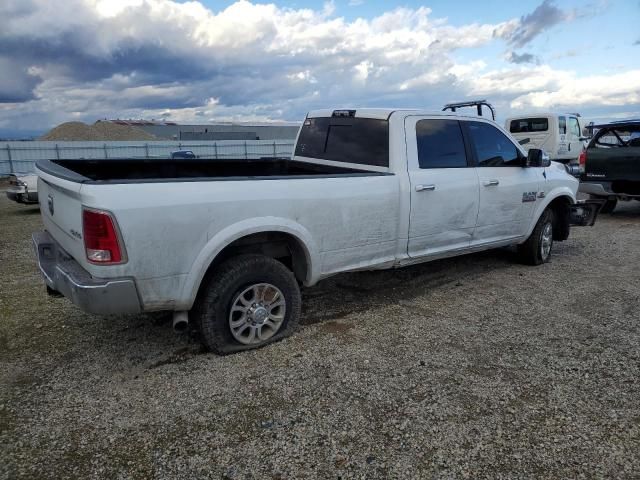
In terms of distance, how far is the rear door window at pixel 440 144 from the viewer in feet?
15.3

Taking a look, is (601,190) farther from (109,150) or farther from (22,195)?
(109,150)

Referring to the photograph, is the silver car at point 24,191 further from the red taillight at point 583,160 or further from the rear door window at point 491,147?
the red taillight at point 583,160

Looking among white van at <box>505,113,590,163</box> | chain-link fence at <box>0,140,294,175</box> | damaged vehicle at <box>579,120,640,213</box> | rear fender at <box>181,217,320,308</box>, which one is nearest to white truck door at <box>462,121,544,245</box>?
rear fender at <box>181,217,320,308</box>

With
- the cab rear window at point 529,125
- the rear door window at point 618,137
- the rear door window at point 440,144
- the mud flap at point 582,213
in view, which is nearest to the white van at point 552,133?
the cab rear window at point 529,125

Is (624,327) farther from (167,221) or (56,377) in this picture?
(56,377)

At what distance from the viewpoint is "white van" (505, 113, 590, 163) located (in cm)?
1551

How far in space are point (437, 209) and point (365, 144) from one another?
944 mm

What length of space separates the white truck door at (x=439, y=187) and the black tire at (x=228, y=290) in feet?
4.80

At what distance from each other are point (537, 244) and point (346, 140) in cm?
296

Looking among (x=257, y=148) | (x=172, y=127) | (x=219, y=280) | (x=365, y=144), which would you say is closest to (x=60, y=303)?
(x=219, y=280)

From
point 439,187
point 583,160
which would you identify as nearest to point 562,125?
point 583,160

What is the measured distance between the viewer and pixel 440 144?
4.86 meters

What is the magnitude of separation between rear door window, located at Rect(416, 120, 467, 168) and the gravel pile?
40.9m

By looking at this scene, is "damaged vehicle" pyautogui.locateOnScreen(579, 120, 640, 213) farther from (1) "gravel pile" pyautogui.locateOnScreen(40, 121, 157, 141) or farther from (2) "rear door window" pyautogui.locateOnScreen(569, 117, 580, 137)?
(1) "gravel pile" pyautogui.locateOnScreen(40, 121, 157, 141)
